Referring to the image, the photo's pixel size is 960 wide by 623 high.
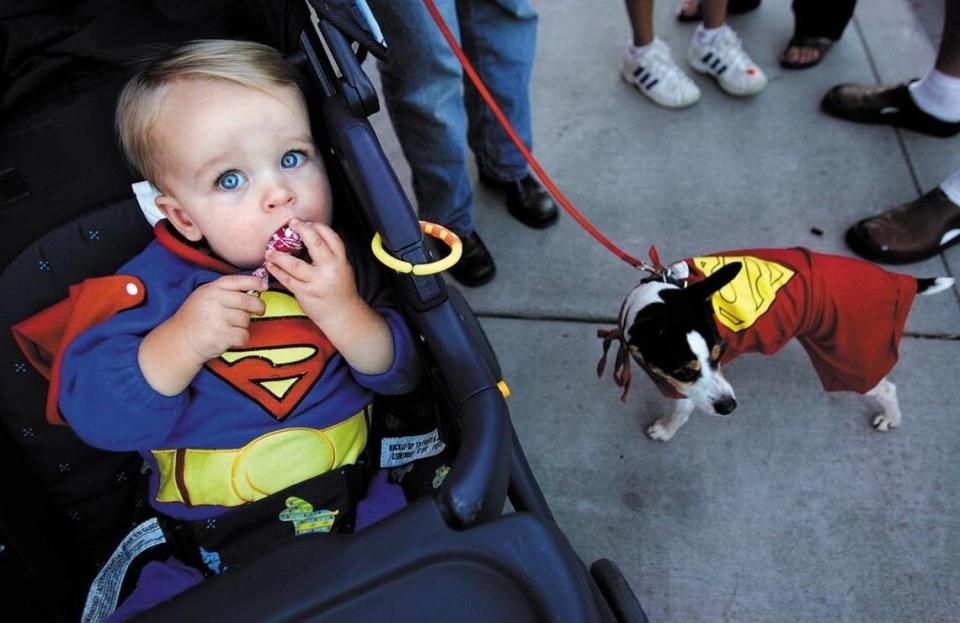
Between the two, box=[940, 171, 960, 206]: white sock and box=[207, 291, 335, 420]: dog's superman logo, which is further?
box=[940, 171, 960, 206]: white sock

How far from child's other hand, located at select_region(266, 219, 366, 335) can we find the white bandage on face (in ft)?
0.97

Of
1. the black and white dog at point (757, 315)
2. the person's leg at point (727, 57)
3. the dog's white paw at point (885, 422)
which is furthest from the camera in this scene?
the person's leg at point (727, 57)

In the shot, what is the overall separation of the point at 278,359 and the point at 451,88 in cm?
91

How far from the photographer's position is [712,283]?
53.1 inches

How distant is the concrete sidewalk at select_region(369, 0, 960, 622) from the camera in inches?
62.5

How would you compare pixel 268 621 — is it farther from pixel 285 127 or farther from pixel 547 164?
pixel 547 164

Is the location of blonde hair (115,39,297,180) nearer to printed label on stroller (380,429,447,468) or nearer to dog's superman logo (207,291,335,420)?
dog's superman logo (207,291,335,420)

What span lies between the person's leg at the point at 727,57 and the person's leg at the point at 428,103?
1.23 m

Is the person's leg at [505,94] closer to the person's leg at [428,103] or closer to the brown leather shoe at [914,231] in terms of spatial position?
the person's leg at [428,103]

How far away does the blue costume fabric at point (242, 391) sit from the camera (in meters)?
1.14

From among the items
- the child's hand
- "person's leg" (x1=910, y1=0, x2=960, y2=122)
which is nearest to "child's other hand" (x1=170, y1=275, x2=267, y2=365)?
the child's hand

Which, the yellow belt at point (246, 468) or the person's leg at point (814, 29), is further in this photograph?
the person's leg at point (814, 29)

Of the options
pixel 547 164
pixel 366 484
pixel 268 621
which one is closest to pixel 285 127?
pixel 366 484

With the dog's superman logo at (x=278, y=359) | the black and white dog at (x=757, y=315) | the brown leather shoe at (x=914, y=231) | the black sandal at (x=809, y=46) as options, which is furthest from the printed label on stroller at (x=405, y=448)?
the black sandal at (x=809, y=46)
